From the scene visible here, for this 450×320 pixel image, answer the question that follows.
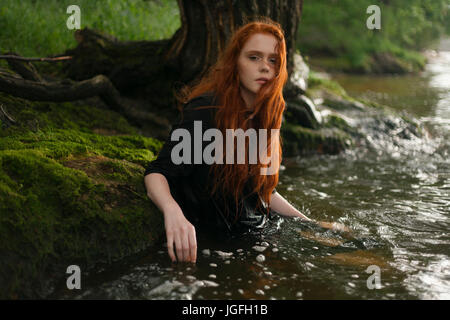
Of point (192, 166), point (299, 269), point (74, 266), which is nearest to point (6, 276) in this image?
point (74, 266)

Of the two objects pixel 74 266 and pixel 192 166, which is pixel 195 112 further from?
pixel 74 266

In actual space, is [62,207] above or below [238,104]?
below

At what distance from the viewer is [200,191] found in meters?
3.31

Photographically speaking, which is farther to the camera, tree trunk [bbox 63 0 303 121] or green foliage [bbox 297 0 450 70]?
green foliage [bbox 297 0 450 70]

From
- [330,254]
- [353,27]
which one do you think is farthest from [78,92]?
[353,27]

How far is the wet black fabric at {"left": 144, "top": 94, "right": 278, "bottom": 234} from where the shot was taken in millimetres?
3127

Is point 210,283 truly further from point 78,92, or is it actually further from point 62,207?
point 78,92

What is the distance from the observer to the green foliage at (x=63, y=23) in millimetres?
6602

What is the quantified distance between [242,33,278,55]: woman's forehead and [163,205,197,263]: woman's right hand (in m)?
1.25

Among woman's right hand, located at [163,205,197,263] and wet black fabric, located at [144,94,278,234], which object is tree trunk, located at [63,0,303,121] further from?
woman's right hand, located at [163,205,197,263]

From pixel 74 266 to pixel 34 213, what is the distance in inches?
15.5

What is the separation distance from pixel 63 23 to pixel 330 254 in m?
5.77

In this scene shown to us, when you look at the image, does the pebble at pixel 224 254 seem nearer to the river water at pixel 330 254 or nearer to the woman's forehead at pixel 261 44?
the river water at pixel 330 254

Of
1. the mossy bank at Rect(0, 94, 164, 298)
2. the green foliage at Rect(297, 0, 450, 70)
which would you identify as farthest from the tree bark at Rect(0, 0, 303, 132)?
the green foliage at Rect(297, 0, 450, 70)
